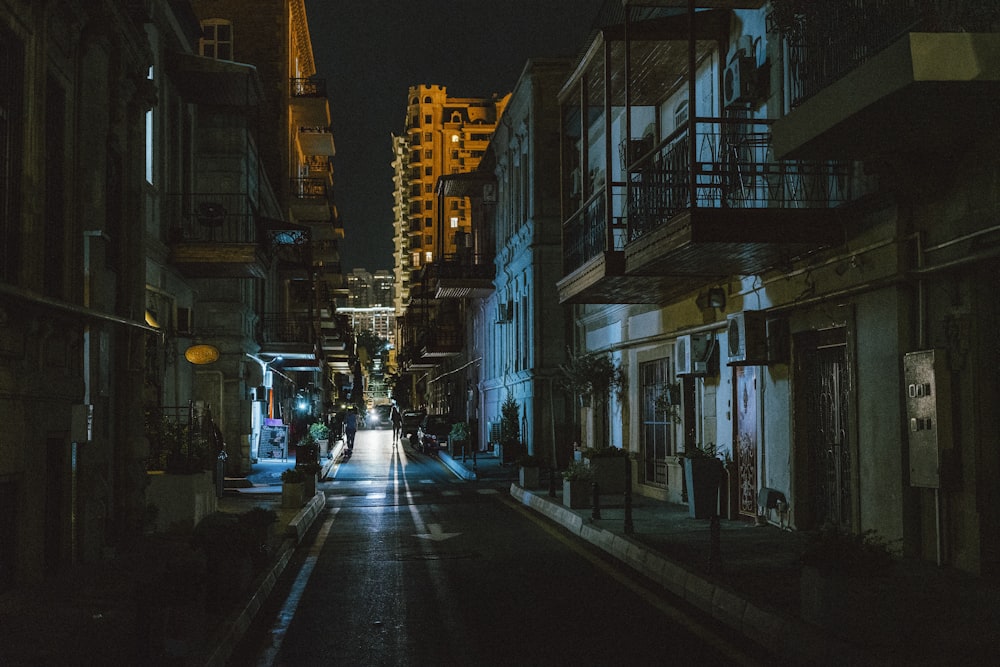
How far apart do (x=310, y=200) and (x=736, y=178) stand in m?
35.1

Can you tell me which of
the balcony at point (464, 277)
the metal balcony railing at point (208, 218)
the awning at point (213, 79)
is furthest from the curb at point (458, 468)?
the awning at point (213, 79)

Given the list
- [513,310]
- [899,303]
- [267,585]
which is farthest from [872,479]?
[513,310]

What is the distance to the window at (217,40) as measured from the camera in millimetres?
42031

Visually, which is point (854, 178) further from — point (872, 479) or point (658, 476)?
point (658, 476)

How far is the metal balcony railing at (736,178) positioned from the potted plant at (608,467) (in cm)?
528

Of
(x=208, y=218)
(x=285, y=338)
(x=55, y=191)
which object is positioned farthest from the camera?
(x=285, y=338)

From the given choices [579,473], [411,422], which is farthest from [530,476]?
[411,422]

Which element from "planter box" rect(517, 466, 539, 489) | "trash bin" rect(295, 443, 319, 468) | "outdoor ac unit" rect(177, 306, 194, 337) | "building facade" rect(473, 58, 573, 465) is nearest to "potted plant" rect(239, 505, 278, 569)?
"planter box" rect(517, 466, 539, 489)

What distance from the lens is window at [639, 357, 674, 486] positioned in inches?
846

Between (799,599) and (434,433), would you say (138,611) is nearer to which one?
(799,599)

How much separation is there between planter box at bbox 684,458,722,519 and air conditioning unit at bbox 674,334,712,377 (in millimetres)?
2367

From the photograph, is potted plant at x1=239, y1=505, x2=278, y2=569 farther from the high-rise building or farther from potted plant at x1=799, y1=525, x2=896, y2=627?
the high-rise building

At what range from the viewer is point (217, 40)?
4253cm

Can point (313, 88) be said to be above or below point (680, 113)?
above
